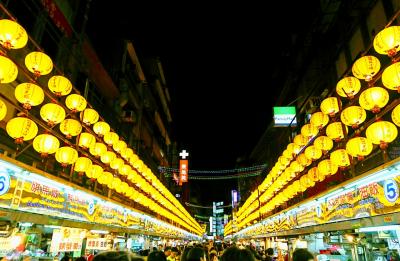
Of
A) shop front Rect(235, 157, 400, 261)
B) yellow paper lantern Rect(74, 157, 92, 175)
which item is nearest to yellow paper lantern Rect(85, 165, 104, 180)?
yellow paper lantern Rect(74, 157, 92, 175)

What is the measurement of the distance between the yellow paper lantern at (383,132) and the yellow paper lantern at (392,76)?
3.74 feet

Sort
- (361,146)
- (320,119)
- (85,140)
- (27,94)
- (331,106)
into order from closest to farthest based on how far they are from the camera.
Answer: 1. (27,94)
2. (361,146)
3. (331,106)
4. (320,119)
5. (85,140)

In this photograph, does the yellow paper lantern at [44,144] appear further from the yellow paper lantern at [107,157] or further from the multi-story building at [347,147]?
the multi-story building at [347,147]

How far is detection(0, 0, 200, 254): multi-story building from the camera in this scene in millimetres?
8148

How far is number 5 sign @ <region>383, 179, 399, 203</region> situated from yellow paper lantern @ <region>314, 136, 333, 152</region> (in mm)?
3535

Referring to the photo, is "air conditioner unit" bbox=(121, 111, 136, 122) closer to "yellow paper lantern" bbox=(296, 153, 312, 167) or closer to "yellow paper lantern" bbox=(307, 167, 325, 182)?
"yellow paper lantern" bbox=(296, 153, 312, 167)

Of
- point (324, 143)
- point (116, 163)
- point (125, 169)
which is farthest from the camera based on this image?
point (125, 169)

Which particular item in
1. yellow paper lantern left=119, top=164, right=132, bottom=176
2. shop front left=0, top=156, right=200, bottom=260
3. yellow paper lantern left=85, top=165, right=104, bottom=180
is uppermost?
yellow paper lantern left=119, top=164, right=132, bottom=176

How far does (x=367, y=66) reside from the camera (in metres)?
8.10

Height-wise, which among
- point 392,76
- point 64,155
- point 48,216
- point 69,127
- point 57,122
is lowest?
point 48,216

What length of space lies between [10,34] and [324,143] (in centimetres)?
1080

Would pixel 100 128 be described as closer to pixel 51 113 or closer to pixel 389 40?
pixel 51 113

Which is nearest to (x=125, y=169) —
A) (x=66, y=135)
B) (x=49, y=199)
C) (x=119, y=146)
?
(x=119, y=146)

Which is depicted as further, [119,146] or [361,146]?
[119,146]
